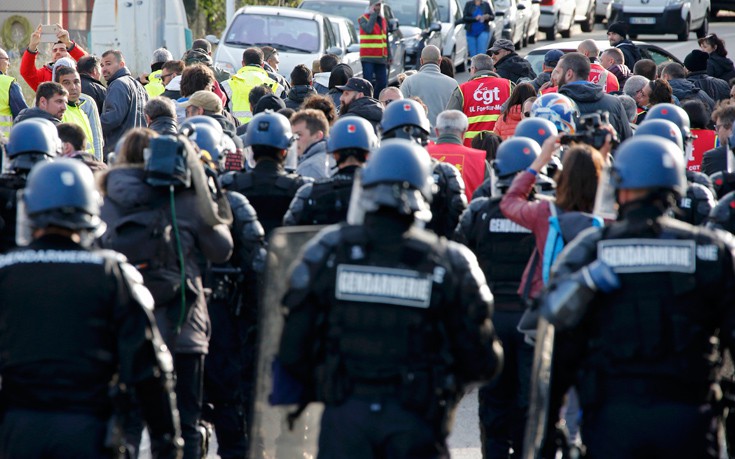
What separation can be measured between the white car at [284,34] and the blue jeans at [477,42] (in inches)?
155

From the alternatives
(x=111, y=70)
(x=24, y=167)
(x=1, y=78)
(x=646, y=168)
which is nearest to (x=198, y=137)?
(x=24, y=167)

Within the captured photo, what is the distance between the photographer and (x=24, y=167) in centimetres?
704

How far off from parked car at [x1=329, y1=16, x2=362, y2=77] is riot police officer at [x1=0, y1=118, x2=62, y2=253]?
12.3 meters

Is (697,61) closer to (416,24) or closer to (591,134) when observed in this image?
(416,24)

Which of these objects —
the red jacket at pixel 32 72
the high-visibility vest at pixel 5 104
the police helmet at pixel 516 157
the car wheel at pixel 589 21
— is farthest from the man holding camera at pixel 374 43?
the car wheel at pixel 589 21

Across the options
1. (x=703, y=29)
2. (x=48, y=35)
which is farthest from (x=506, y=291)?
(x=703, y=29)

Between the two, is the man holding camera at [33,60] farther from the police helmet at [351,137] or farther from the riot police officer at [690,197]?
the riot police officer at [690,197]

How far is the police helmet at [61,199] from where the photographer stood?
448 centimetres

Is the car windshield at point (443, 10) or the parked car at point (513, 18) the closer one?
the car windshield at point (443, 10)

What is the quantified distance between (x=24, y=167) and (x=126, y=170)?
3.88 feet

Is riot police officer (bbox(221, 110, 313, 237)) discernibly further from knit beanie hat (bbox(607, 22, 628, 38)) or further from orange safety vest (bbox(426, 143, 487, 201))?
knit beanie hat (bbox(607, 22, 628, 38))

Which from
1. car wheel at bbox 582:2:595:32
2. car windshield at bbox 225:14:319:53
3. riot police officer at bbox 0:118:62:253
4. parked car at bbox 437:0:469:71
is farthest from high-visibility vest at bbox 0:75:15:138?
car wheel at bbox 582:2:595:32

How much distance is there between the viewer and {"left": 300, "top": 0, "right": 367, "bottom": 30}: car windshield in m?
22.8

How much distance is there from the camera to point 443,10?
2466cm
